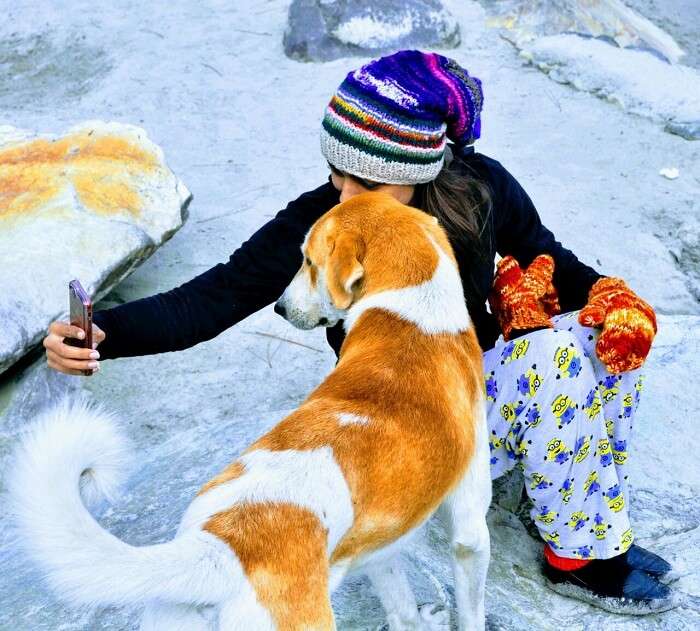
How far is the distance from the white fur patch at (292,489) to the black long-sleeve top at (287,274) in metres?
0.79

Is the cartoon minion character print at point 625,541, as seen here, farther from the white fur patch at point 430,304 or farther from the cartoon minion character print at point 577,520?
the white fur patch at point 430,304

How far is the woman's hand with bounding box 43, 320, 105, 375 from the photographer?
7.52 ft

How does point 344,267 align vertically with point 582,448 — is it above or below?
above

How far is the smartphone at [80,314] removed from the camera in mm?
2230

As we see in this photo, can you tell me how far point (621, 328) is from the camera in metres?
2.51

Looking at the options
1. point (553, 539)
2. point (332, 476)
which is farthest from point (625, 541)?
point (332, 476)

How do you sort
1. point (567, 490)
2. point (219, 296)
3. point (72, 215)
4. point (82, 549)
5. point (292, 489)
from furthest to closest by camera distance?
point (72, 215)
point (219, 296)
point (567, 490)
point (292, 489)
point (82, 549)

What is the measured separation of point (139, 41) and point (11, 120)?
55.9 inches

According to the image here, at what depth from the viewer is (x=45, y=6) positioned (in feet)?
25.2

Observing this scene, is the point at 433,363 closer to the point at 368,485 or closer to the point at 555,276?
the point at 368,485

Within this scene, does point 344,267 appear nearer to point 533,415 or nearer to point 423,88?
point 423,88

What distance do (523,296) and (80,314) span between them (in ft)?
4.12

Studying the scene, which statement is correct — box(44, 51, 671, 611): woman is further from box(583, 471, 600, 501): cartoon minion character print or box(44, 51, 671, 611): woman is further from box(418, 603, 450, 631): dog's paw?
box(418, 603, 450, 631): dog's paw

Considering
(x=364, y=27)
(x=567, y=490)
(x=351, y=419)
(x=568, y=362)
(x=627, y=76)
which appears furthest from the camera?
(x=364, y=27)
